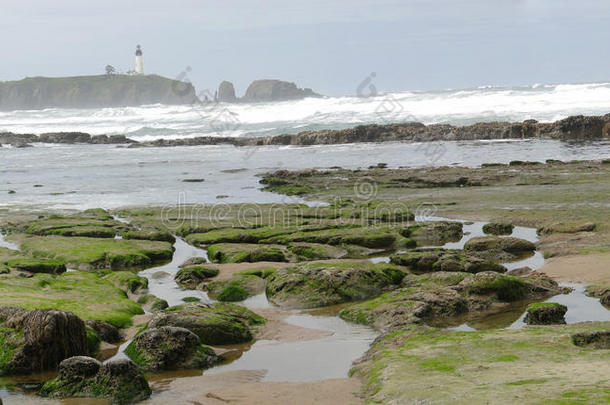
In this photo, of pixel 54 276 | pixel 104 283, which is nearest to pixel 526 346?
pixel 104 283

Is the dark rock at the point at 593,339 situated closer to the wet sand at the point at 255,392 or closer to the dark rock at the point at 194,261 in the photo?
the wet sand at the point at 255,392

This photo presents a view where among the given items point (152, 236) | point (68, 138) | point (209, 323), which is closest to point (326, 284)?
point (209, 323)

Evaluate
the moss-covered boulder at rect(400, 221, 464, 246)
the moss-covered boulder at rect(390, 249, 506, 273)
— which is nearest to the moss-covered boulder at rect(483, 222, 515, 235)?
the moss-covered boulder at rect(400, 221, 464, 246)

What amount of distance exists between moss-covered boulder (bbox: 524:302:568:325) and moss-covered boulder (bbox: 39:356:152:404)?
6156 mm

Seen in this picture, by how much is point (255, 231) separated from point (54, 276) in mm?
6682

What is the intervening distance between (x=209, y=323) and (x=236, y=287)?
3436 mm

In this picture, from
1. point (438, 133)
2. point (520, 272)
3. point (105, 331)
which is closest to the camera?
point (105, 331)

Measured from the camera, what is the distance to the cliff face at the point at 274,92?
181625 millimetres

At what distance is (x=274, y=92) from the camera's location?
597 ft

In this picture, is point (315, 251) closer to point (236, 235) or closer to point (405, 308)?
point (236, 235)

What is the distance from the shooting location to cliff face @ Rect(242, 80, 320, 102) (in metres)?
182

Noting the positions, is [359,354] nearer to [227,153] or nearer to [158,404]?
[158,404]

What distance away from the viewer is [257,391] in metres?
9.16

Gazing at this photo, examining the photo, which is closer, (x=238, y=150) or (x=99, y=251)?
(x=99, y=251)
